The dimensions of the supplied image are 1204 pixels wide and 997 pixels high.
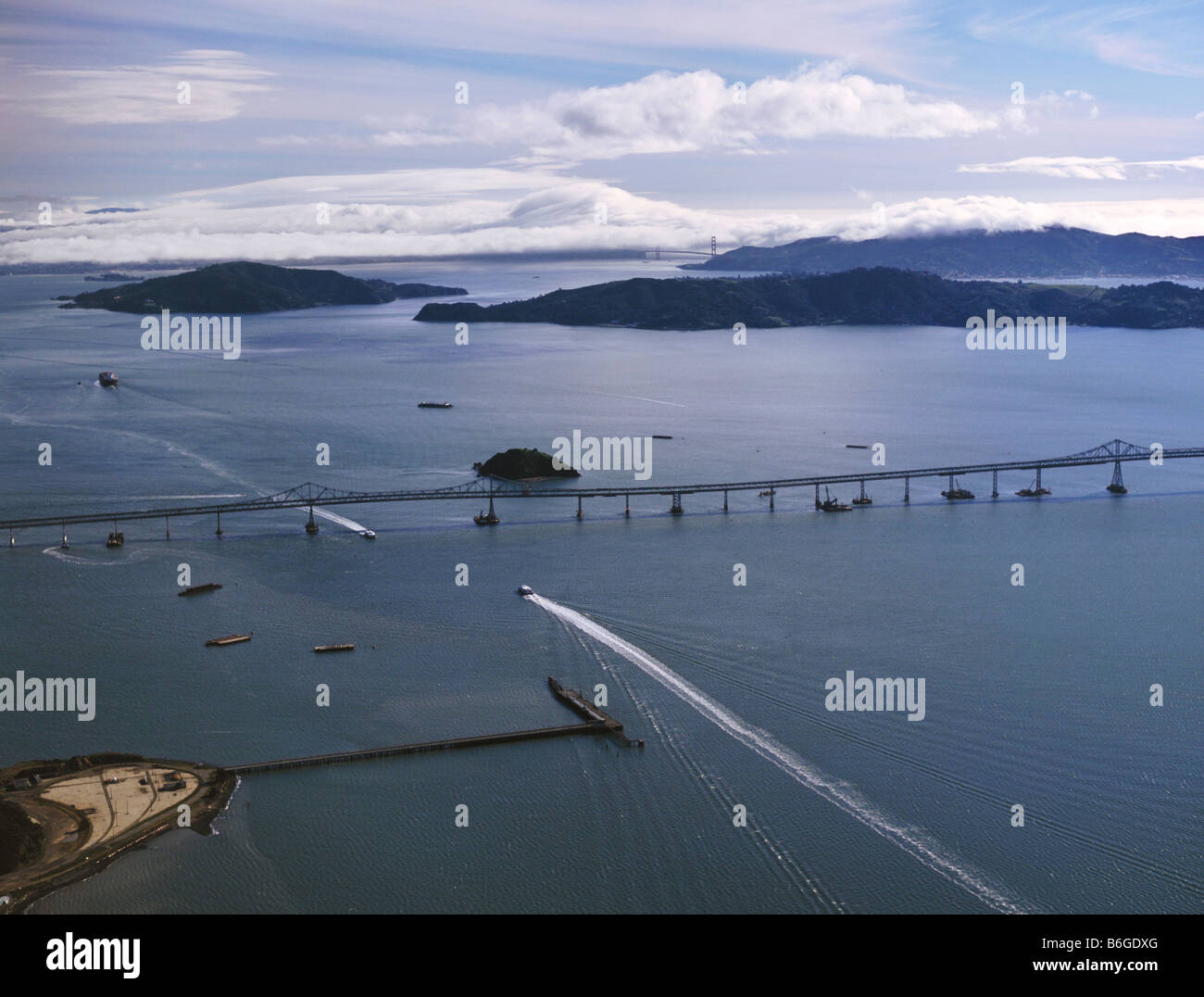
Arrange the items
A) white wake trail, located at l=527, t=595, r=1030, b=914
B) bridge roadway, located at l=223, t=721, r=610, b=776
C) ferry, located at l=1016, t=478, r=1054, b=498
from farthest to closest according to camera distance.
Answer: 1. ferry, located at l=1016, t=478, r=1054, b=498
2. bridge roadway, located at l=223, t=721, r=610, b=776
3. white wake trail, located at l=527, t=595, r=1030, b=914

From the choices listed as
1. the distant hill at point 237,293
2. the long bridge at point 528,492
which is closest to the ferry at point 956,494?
the long bridge at point 528,492

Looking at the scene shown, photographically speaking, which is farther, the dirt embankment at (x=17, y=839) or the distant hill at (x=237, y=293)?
the distant hill at (x=237, y=293)

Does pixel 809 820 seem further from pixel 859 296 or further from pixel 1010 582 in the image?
pixel 859 296

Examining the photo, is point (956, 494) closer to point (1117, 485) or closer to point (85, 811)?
point (1117, 485)

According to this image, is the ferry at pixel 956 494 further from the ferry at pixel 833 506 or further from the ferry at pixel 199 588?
the ferry at pixel 199 588

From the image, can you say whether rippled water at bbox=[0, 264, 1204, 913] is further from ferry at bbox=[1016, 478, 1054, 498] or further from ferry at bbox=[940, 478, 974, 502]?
ferry at bbox=[940, 478, 974, 502]

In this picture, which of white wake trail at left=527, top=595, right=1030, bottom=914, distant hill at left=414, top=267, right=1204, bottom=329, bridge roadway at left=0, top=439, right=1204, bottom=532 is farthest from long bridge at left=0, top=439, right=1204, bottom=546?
distant hill at left=414, top=267, right=1204, bottom=329

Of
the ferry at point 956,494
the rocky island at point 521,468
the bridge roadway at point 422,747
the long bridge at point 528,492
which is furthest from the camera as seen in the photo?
the rocky island at point 521,468
